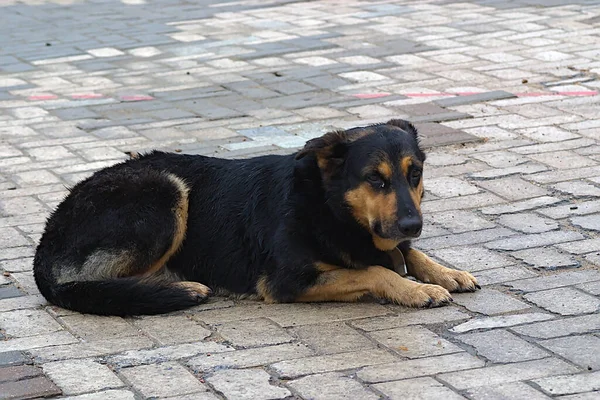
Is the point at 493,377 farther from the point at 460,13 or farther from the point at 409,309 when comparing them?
the point at 460,13

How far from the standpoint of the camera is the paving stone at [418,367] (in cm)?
416

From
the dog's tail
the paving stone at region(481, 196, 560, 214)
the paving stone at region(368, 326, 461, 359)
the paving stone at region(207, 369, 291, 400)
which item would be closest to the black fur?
the dog's tail

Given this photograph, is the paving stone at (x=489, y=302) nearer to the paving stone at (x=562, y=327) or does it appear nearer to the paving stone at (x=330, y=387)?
the paving stone at (x=562, y=327)

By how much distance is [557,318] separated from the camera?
15.4ft

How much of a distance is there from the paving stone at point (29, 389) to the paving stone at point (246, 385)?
63cm

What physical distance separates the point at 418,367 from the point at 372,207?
96 cm

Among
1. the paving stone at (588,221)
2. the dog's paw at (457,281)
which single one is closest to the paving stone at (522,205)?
the paving stone at (588,221)

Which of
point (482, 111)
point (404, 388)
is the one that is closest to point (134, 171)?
point (404, 388)

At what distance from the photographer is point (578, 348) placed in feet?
14.2

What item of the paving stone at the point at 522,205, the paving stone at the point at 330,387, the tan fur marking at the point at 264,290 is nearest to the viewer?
the paving stone at the point at 330,387

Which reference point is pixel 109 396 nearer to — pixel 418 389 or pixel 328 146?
pixel 418 389

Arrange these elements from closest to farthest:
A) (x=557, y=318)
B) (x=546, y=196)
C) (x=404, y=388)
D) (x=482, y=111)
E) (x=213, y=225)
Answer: (x=404, y=388), (x=557, y=318), (x=213, y=225), (x=546, y=196), (x=482, y=111)

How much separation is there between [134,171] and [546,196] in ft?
8.64

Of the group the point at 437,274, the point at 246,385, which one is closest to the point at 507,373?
the point at 246,385
